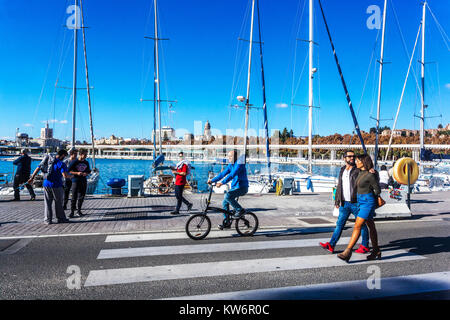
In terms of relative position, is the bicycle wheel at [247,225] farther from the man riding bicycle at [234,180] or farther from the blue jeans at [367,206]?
the blue jeans at [367,206]

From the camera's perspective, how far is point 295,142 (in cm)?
9862

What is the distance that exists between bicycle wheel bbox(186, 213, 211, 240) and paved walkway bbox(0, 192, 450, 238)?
40.8 inches

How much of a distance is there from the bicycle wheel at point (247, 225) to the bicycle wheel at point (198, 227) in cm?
77

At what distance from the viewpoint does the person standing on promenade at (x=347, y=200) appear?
588 cm

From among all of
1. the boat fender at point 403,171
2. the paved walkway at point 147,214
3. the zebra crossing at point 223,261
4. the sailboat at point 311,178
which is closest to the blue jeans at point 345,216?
the zebra crossing at point 223,261

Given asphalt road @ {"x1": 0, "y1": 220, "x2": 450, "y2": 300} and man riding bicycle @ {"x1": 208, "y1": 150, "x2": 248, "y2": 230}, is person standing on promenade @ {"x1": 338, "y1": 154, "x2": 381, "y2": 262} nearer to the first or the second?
asphalt road @ {"x1": 0, "y1": 220, "x2": 450, "y2": 300}

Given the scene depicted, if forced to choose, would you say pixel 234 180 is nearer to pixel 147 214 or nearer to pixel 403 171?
pixel 147 214

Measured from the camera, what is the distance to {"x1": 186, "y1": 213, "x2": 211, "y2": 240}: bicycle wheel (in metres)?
7.02

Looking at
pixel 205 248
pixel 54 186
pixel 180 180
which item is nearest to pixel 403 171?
pixel 180 180
